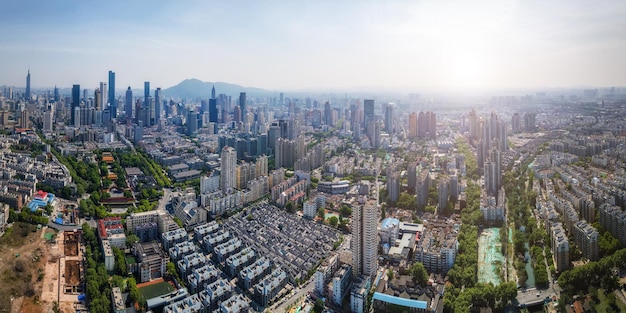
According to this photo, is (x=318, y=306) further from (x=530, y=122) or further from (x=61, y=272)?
(x=530, y=122)

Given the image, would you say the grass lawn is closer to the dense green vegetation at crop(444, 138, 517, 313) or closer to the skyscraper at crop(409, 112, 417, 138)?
the dense green vegetation at crop(444, 138, 517, 313)

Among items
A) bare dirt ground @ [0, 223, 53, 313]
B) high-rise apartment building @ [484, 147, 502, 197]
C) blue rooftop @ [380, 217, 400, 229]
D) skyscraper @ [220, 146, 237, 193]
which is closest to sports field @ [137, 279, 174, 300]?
bare dirt ground @ [0, 223, 53, 313]

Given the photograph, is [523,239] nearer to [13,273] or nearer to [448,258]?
[448,258]

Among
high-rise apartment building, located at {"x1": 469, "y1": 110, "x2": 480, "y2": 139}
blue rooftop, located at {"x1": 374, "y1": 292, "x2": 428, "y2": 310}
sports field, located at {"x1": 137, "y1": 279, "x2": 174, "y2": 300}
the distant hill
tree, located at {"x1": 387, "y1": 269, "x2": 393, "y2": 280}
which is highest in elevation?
the distant hill

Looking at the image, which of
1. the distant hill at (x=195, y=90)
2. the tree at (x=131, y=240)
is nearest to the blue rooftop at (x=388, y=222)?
the tree at (x=131, y=240)

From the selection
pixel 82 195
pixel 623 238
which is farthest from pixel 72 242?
pixel 623 238

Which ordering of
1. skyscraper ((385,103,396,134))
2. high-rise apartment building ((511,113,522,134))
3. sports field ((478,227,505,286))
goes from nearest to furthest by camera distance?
sports field ((478,227,505,286))
high-rise apartment building ((511,113,522,134))
skyscraper ((385,103,396,134))
